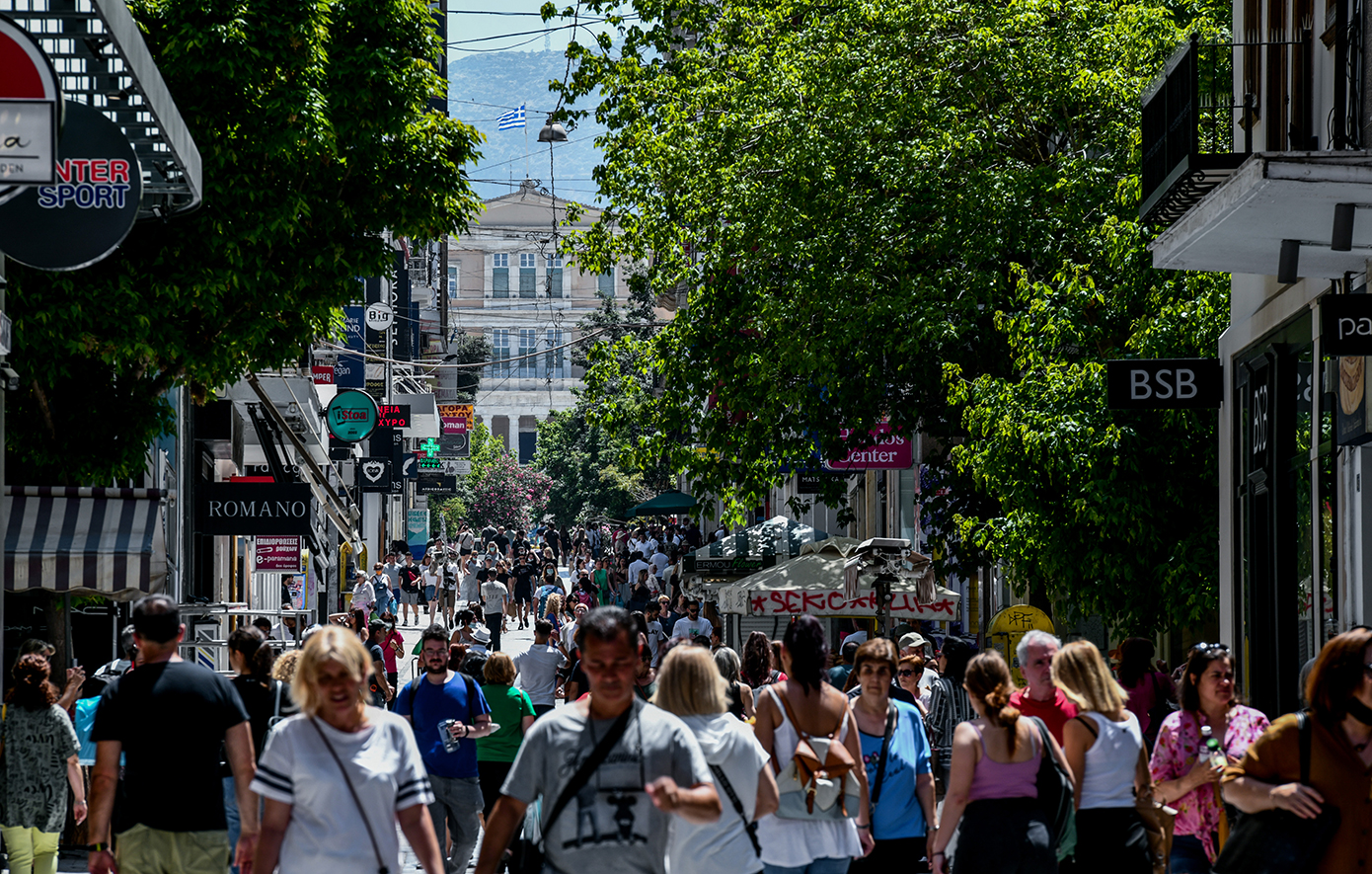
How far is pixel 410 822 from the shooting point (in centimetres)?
612

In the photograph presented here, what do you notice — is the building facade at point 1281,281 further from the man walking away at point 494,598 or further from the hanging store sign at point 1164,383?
the man walking away at point 494,598

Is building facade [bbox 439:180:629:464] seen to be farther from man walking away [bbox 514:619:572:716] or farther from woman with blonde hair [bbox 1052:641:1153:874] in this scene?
woman with blonde hair [bbox 1052:641:1153:874]

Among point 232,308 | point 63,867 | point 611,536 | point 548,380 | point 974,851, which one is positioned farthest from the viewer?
point 548,380

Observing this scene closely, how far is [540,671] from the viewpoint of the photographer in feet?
53.4

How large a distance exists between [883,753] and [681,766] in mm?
2949

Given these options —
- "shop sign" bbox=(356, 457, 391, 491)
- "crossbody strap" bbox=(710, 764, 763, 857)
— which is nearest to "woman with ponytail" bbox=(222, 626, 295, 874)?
"crossbody strap" bbox=(710, 764, 763, 857)

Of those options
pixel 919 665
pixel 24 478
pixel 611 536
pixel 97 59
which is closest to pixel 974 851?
pixel 919 665

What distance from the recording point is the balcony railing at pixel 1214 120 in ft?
36.2

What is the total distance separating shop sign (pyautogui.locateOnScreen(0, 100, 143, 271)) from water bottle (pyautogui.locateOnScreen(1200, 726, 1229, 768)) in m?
7.28

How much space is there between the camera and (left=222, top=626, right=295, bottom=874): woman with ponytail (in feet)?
30.8

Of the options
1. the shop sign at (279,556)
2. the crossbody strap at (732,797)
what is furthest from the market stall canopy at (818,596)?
the crossbody strap at (732,797)

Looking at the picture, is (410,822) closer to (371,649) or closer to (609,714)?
(609,714)

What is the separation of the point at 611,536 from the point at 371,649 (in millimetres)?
55816

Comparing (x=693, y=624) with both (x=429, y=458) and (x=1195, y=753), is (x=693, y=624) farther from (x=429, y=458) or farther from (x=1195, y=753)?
(x=429, y=458)
